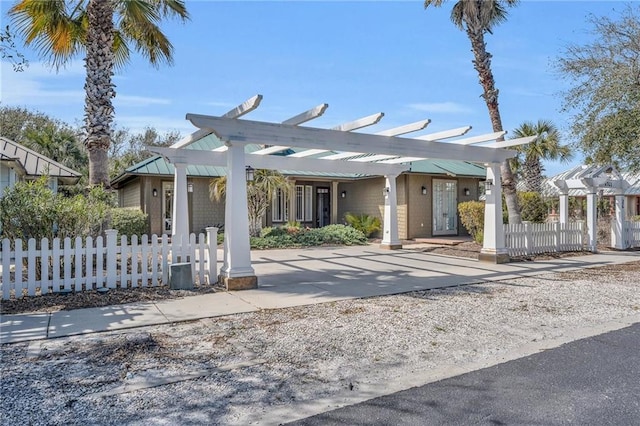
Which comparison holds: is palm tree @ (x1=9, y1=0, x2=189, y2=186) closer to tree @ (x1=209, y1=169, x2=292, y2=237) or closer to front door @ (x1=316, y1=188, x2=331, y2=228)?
tree @ (x1=209, y1=169, x2=292, y2=237)

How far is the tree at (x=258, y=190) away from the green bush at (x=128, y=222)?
2.81 meters

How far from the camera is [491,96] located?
1323 cm

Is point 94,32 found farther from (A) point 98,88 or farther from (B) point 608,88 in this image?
(B) point 608,88

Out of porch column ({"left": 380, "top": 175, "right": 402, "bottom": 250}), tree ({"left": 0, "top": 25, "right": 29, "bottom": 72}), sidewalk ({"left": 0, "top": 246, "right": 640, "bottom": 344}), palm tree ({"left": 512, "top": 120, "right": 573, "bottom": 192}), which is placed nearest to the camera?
sidewalk ({"left": 0, "top": 246, "right": 640, "bottom": 344})

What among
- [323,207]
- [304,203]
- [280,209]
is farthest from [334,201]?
[280,209]

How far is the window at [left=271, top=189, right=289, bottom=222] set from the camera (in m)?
19.3

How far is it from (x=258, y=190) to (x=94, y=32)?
7901mm

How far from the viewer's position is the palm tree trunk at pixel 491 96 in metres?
13.2

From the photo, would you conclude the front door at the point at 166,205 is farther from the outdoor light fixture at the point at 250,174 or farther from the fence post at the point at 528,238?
the fence post at the point at 528,238

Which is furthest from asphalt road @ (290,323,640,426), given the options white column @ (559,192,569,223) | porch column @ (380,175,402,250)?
white column @ (559,192,569,223)

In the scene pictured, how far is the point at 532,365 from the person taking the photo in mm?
3979

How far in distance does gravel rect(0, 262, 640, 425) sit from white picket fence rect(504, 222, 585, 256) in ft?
17.3

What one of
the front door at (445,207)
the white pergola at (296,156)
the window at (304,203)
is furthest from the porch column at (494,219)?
the window at (304,203)

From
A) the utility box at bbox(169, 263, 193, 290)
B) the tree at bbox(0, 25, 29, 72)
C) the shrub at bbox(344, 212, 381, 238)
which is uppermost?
the tree at bbox(0, 25, 29, 72)
